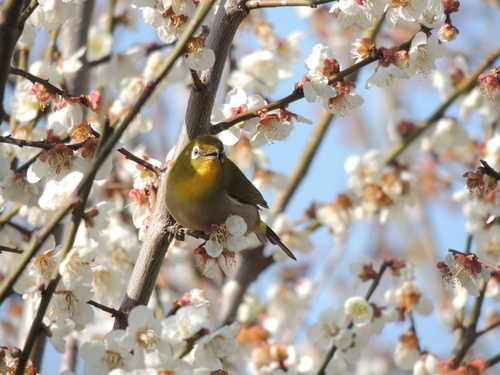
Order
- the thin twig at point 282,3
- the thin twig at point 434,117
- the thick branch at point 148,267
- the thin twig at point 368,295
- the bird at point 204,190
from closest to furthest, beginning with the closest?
the thin twig at point 282,3
the thick branch at point 148,267
the bird at point 204,190
the thin twig at point 368,295
the thin twig at point 434,117

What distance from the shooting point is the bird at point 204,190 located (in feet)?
8.54

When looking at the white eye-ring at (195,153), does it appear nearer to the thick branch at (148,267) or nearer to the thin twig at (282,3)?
the thick branch at (148,267)

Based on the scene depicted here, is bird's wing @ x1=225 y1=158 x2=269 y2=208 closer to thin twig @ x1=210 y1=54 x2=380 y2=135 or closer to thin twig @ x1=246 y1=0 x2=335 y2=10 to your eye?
thin twig @ x1=210 y1=54 x2=380 y2=135

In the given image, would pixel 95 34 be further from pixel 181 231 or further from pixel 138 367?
pixel 138 367

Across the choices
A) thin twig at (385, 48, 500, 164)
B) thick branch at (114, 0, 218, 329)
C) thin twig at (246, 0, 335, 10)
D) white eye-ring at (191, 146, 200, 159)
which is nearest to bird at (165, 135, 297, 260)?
white eye-ring at (191, 146, 200, 159)

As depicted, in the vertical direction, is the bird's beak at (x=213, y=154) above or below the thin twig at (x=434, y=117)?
below

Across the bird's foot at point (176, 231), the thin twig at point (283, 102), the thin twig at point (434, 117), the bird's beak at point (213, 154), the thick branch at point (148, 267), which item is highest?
the thin twig at point (434, 117)

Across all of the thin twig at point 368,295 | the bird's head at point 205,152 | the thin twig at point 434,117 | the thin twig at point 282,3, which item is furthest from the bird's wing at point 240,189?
the thin twig at point 434,117

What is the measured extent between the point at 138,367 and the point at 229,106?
1.17 metres

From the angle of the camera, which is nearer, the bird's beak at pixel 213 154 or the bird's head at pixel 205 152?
the bird's head at pixel 205 152

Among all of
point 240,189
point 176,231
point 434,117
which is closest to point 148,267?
point 176,231

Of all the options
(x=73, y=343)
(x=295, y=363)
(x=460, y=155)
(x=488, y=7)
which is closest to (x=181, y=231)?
(x=295, y=363)

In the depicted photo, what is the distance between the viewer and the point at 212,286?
5.13 m

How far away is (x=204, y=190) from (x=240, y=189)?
318 mm
